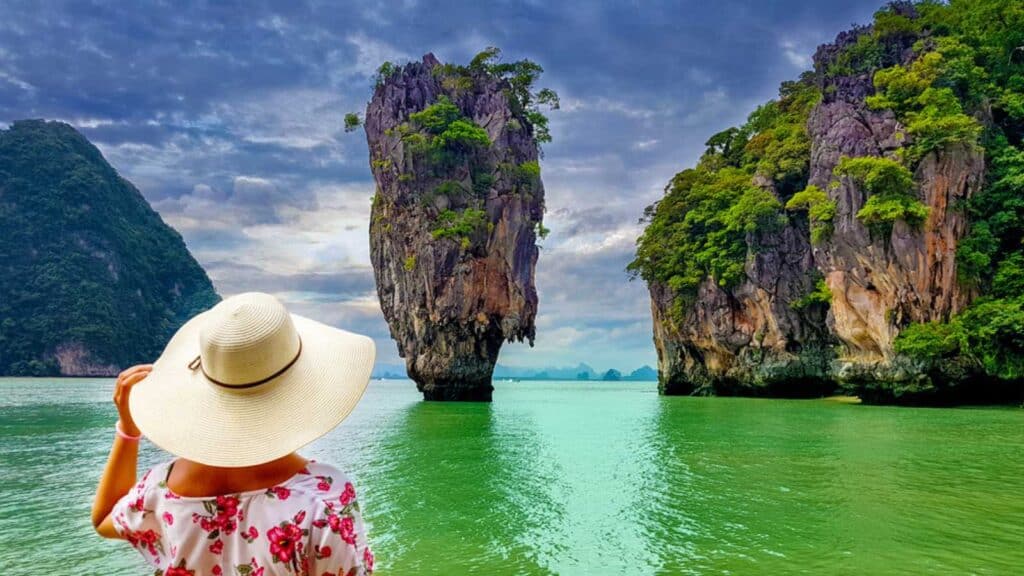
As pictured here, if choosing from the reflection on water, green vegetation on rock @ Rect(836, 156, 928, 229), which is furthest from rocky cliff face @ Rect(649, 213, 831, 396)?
the reflection on water

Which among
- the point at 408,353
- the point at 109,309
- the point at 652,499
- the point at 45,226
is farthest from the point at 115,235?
the point at 652,499

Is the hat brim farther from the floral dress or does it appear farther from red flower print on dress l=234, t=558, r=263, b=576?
red flower print on dress l=234, t=558, r=263, b=576

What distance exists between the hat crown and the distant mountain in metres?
87.8

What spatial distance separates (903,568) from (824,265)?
75.9 feet

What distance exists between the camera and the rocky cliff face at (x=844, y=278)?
23703 millimetres

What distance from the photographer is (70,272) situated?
79688mm

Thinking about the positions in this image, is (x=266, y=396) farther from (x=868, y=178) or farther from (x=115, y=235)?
(x=115, y=235)

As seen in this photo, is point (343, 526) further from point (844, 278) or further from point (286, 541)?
point (844, 278)

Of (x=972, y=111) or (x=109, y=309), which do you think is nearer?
(x=972, y=111)

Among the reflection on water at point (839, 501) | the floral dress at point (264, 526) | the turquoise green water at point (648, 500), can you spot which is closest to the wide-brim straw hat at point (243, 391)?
the floral dress at point (264, 526)

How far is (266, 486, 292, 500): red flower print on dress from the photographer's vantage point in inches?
56.5

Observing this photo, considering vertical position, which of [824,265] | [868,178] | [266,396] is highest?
[868,178]

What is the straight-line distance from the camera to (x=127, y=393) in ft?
5.16

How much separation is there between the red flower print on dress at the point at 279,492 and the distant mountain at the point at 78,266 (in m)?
87.9
